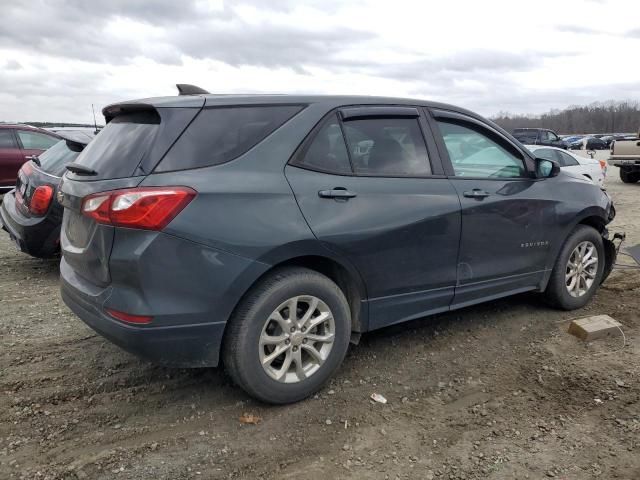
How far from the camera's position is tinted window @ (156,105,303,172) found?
A: 2.80m

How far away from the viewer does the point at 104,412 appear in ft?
10.0

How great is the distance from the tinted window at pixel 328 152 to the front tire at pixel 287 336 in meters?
0.62

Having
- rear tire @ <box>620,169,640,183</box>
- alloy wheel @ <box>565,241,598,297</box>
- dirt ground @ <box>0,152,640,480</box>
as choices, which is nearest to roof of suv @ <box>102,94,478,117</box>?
dirt ground @ <box>0,152,640,480</box>

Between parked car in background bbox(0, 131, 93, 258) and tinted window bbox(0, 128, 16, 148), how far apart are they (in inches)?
196

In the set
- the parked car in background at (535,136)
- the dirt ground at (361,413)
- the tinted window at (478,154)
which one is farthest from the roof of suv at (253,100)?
the parked car in background at (535,136)

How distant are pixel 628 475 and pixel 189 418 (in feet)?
7.35

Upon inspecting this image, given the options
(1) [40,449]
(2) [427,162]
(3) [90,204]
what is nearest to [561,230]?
(2) [427,162]

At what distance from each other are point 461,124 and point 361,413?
218 cm

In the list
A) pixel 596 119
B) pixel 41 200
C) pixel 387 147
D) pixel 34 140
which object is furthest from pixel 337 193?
pixel 596 119

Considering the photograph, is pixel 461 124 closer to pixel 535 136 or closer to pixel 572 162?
pixel 572 162

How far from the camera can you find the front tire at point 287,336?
2.88 meters

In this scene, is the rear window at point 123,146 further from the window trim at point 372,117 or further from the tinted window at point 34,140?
the tinted window at point 34,140

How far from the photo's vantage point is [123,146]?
2936 mm

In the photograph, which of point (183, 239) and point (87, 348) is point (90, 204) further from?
point (87, 348)
